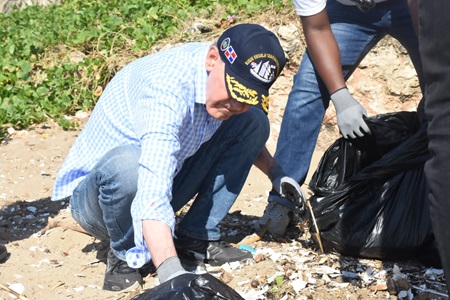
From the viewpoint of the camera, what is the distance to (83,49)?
20.1 ft

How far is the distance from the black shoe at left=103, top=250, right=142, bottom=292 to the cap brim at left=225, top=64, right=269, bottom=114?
0.96 m

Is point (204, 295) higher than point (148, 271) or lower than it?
higher

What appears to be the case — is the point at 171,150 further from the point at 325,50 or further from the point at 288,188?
the point at 325,50

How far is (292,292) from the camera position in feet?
9.95

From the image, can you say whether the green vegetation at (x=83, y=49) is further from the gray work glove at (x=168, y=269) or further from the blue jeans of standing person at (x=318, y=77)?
the gray work glove at (x=168, y=269)

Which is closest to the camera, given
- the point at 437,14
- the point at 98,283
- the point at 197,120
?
the point at 437,14

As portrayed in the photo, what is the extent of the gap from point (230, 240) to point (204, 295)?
4.80ft

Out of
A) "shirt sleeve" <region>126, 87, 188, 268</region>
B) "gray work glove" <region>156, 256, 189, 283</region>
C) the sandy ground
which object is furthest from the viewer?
the sandy ground

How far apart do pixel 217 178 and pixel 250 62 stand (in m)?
0.76

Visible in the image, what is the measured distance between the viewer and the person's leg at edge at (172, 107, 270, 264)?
325 centimetres

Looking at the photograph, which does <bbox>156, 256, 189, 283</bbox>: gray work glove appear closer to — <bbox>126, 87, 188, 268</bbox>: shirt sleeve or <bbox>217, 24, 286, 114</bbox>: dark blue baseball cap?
<bbox>126, 87, 188, 268</bbox>: shirt sleeve

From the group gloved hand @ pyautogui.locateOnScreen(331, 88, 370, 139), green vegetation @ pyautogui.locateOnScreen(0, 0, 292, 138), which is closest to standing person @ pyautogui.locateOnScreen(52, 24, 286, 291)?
gloved hand @ pyautogui.locateOnScreen(331, 88, 370, 139)

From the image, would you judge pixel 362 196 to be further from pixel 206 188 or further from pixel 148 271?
pixel 148 271

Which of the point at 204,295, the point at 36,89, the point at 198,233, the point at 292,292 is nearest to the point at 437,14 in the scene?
the point at 204,295
